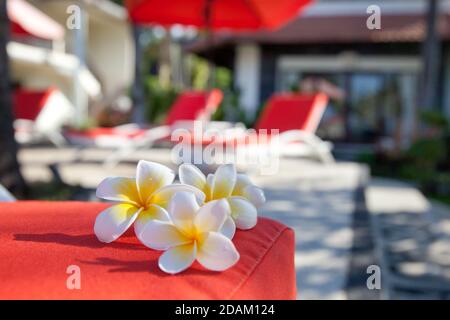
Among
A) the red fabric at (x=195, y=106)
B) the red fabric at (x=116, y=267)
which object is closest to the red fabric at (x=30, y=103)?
the red fabric at (x=195, y=106)

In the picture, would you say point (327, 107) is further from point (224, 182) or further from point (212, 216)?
point (212, 216)

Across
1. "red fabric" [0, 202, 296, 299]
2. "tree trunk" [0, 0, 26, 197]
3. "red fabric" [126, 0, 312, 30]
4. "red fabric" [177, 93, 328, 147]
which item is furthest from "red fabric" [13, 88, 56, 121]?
"red fabric" [0, 202, 296, 299]

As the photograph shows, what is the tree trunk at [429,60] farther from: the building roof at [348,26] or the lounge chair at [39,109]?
the lounge chair at [39,109]

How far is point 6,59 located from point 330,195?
131 inches

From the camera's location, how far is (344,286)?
320 cm

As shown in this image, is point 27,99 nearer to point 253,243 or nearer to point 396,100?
point 396,100

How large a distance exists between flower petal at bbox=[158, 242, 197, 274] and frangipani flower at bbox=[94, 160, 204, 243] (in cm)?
22

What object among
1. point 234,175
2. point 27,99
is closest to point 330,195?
point 234,175

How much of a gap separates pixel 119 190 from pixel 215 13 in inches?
265

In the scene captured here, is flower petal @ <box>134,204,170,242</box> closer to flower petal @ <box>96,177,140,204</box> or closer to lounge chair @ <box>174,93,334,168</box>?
flower petal @ <box>96,177,140,204</box>

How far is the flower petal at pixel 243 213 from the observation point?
1646mm

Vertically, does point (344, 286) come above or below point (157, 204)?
below

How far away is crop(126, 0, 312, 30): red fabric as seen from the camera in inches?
291

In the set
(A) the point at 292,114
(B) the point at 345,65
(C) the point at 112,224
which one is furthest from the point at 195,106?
(B) the point at 345,65
